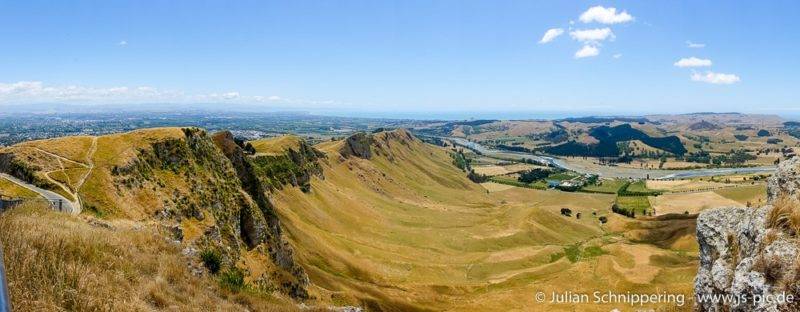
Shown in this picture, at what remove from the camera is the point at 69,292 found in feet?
38.0

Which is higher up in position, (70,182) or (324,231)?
(70,182)

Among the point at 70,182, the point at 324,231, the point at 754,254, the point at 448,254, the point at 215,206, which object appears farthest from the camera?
the point at 448,254

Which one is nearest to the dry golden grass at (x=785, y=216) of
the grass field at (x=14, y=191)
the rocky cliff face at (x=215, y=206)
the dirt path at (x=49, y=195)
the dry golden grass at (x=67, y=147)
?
the rocky cliff face at (x=215, y=206)

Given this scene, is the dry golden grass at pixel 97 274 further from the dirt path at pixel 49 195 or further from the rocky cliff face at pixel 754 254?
the dirt path at pixel 49 195

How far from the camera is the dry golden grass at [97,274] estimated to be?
1131cm

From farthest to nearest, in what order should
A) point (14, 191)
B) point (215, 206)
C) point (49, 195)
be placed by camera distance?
point (215, 206), point (49, 195), point (14, 191)

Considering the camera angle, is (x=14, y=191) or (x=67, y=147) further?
(x=67, y=147)

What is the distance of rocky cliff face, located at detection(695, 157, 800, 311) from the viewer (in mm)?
12859

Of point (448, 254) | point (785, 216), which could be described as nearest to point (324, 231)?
point (448, 254)

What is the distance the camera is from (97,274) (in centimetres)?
1388

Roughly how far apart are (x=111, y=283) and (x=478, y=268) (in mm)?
121595

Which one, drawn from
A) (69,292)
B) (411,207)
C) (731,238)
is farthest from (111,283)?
(411,207)

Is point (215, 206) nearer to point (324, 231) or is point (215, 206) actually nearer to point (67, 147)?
point (67, 147)

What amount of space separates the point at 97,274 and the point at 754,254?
19.7 m
